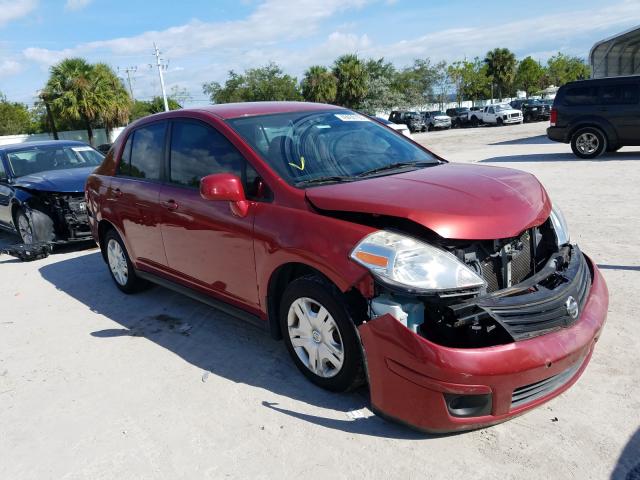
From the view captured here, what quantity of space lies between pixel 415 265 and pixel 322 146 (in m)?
1.46

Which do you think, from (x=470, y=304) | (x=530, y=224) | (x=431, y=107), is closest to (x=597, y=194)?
(x=530, y=224)

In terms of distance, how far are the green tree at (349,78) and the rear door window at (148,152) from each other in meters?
44.6

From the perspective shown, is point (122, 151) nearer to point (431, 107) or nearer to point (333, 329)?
point (333, 329)

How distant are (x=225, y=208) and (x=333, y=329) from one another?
1.24 metres

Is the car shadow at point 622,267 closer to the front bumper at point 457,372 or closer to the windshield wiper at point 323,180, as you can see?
the front bumper at point 457,372

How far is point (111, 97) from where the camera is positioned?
33969mm

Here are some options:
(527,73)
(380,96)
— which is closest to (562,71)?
(527,73)

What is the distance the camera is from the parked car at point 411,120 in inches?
1531

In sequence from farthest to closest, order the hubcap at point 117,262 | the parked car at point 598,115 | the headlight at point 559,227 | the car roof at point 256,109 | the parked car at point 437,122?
the parked car at point 437,122, the parked car at point 598,115, the hubcap at point 117,262, the car roof at point 256,109, the headlight at point 559,227

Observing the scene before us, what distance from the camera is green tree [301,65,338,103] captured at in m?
46.4

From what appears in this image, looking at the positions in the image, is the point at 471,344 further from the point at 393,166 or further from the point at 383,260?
the point at 393,166

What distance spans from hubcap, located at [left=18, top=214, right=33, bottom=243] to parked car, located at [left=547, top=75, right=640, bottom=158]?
1189 cm

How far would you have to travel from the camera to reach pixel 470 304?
2604 mm

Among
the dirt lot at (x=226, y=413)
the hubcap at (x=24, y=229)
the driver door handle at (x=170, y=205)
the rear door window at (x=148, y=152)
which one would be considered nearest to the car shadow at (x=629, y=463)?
the dirt lot at (x=226, y=413)
